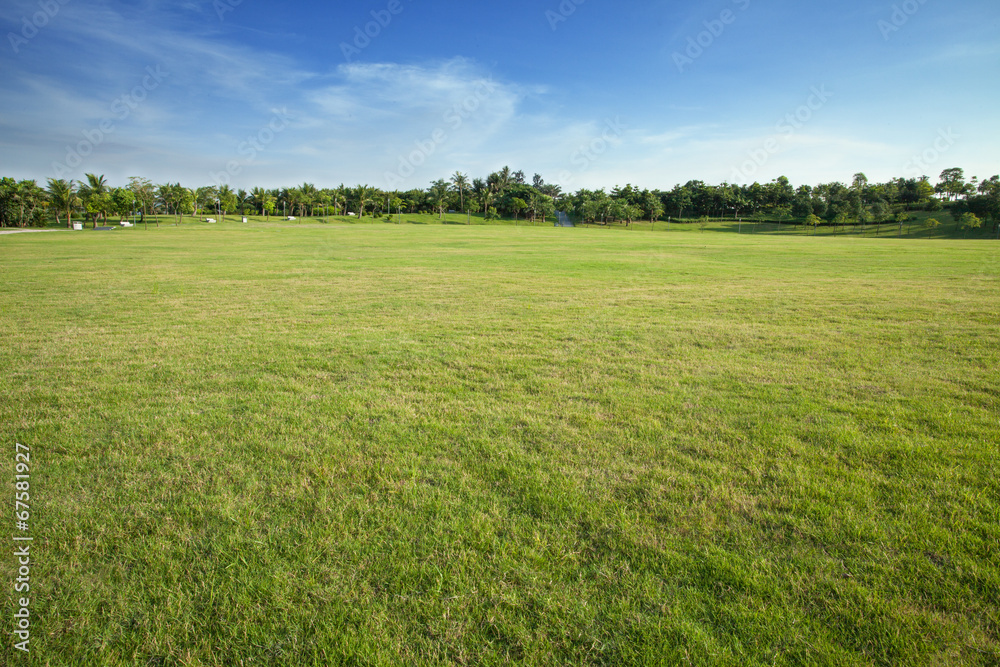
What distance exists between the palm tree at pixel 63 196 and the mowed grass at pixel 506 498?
302 feet

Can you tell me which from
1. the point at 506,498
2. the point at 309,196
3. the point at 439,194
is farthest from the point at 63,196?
the point at 506,498

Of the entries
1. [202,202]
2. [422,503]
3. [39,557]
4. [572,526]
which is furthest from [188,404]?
[202,202]

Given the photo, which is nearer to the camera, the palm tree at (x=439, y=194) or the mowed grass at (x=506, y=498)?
the mowed grass at (x=506, y=498)

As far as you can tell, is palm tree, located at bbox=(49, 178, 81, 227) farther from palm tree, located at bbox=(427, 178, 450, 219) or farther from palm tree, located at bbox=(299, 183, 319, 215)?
palm tree, located at bbox=(427, 178, 450, 219)

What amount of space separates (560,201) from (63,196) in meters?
113

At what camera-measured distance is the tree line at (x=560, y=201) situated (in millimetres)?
80000

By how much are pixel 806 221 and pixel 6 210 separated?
14812 cm

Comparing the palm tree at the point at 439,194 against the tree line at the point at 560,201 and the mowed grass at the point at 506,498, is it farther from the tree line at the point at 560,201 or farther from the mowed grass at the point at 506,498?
the mowed grass at the point at 506,498

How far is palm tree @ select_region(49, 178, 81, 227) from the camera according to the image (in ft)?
240

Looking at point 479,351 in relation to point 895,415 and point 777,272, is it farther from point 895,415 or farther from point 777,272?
point 777,272

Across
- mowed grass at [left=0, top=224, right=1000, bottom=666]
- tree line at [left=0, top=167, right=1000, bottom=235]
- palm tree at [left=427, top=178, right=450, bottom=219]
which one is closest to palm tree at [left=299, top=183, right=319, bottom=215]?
tree line at [left=0, top=167, right=1000, bottom=235]

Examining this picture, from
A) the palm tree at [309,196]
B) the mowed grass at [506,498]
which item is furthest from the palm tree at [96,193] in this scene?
the mowed grass at [506,498]

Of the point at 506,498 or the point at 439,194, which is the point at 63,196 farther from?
the point at 506,498

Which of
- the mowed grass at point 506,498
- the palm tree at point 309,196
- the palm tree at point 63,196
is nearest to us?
the mowed grass at point 506,498
